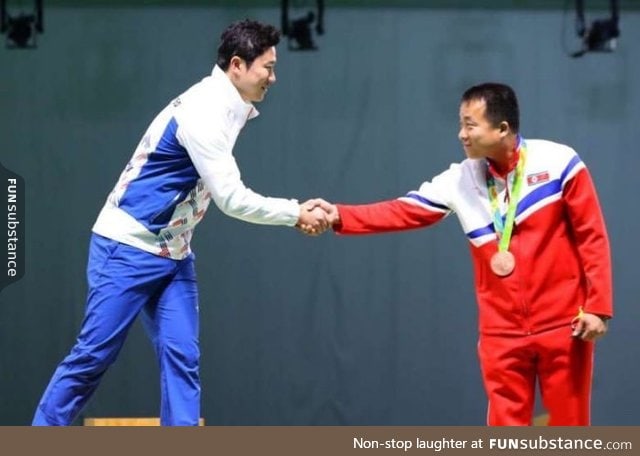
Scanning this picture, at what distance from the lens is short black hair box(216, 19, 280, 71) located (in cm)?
351

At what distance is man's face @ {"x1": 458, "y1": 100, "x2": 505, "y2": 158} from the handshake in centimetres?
50

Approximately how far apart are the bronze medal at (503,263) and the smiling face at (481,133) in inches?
11.6

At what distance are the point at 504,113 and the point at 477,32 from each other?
218cm

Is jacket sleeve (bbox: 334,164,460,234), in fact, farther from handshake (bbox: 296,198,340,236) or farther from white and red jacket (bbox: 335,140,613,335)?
white and red jacket (bbox: 335,140,613,335)

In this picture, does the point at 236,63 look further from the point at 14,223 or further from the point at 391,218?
the point at 14,223

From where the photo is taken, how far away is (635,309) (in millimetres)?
5367

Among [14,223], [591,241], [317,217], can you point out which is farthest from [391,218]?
[14,223]

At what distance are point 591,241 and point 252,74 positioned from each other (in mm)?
1151

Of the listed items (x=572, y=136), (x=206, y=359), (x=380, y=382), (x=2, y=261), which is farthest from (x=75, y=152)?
(x=572, y=136)

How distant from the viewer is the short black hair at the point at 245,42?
3.51 metres

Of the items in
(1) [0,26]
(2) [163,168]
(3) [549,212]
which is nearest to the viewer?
(3) [549,212]

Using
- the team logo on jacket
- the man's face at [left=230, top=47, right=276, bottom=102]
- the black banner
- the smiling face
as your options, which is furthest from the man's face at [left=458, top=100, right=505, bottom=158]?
the black banner

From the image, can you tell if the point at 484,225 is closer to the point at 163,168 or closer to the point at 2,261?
the point at 163,168

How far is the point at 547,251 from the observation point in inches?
126
